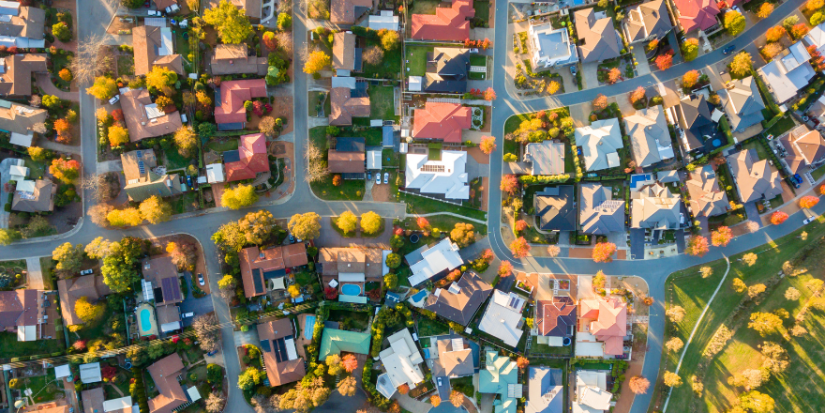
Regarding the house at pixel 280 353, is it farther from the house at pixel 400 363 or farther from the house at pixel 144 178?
the house at pixel 144 178

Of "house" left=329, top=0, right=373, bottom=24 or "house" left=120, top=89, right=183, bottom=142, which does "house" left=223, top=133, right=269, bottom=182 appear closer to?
"house" left=120, top=89, right=183, bottom=142

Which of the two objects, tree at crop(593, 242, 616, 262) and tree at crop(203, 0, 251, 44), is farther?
tree at crop(593, 242, 616, 262)

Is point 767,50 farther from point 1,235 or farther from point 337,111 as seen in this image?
point 1,235

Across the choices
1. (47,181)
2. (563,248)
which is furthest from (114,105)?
(563,248)

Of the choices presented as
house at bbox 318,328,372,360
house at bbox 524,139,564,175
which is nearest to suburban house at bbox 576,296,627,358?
house at bbox 524,139,564,175

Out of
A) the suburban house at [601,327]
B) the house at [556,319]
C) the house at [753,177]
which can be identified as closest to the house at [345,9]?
the house at [556,319]
